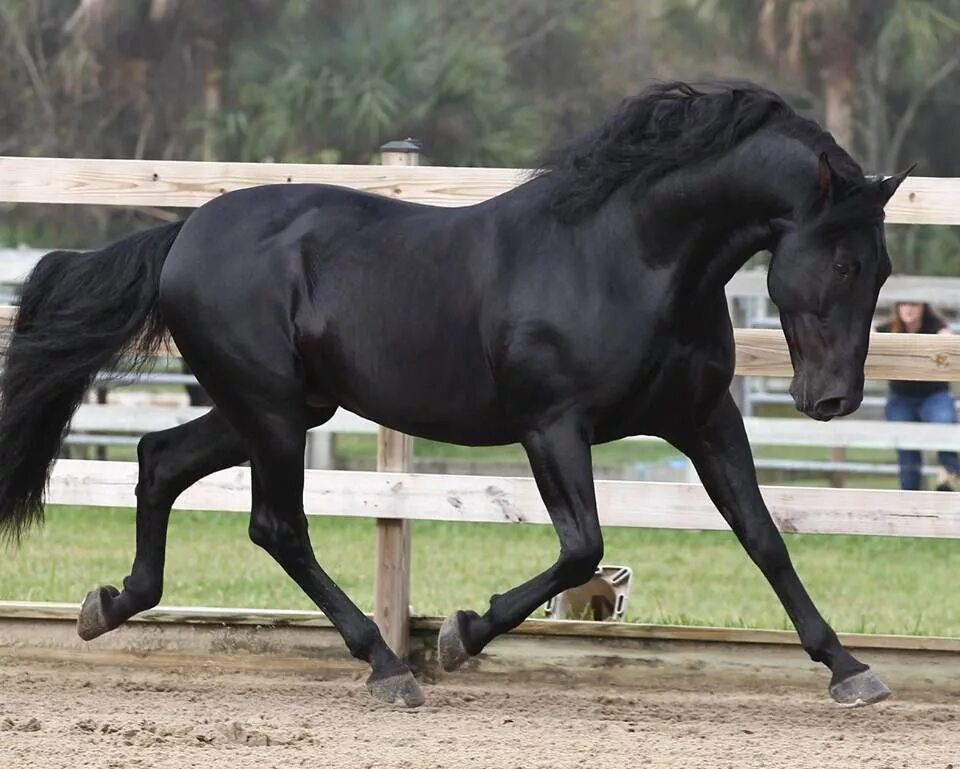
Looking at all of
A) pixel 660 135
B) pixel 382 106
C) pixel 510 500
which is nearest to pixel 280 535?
pixel 510 500

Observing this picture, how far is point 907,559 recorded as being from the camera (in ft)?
33.9

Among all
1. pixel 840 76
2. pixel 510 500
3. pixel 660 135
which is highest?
pixel 840 76

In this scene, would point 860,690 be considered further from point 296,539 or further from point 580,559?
point 296,539

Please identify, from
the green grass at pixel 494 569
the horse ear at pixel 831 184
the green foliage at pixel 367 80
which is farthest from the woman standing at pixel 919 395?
the horse ear at pixel 831 184

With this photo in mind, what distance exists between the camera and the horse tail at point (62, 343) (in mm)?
5406

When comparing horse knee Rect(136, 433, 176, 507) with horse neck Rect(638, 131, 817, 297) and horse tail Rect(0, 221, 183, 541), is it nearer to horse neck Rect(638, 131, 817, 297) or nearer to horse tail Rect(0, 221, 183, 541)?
horse tail Rect(0, 221, 183, 541)

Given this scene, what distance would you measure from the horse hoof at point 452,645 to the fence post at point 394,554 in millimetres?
982

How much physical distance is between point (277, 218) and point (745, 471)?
1628mm

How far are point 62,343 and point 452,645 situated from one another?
1671 millimetres

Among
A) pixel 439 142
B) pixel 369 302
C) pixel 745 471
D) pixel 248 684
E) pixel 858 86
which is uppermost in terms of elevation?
pixel 858 86

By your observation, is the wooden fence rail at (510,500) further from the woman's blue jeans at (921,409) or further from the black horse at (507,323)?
the woman's blue jeans at (921,409)

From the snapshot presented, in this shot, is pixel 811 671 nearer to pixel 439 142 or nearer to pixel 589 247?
pixel 589 247

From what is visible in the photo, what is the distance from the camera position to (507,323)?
4715 millimetres

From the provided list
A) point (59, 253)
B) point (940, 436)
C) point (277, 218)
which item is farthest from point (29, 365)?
point (940, 436)
